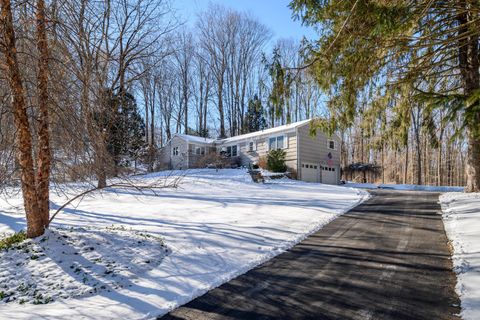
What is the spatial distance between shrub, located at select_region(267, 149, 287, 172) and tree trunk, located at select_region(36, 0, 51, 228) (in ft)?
50.2

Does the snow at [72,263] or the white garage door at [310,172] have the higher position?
the white garage door at [310,172]

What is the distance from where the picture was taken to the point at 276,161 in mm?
20219

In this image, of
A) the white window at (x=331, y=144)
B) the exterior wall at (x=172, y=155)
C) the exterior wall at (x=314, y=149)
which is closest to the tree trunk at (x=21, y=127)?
the exterior wall at (x=314, y=149)

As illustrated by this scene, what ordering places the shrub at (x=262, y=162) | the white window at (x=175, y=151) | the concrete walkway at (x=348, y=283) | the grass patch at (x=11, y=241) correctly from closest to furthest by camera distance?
1. the concrete walkway at (x=348, y=283)
2. the grass patch at (x=11, y=241)
3. the shrub at (x=262, y=162)
4. the white window at (x=175, y=151)

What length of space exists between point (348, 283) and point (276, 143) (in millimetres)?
17507

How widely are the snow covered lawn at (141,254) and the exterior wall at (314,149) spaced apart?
31.2 feet

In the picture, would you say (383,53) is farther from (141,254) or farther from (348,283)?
(141,254)

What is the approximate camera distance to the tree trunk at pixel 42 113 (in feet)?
18.3

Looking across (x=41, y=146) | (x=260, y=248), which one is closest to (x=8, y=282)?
(x=41, y=146)

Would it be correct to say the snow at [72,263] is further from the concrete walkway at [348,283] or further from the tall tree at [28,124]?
the concrete walkway at [348,283]

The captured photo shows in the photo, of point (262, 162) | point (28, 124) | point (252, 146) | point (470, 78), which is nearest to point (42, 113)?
point (28, 124)

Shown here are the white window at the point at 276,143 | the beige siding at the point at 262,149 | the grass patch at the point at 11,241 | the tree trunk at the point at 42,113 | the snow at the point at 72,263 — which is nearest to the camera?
the snow at the point at 72,263

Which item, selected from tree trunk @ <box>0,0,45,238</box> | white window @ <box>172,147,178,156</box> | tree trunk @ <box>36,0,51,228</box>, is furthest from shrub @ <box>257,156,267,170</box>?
tree trunk @ <box>0,0,45,238</box>

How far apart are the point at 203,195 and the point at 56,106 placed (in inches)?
345
